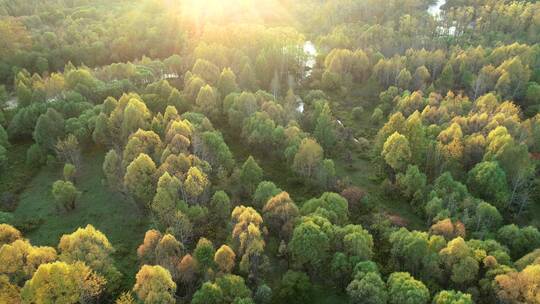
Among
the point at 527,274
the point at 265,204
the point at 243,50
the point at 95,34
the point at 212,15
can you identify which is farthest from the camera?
the point at 212,15

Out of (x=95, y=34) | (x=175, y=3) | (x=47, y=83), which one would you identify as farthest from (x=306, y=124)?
(x=175, y=3)

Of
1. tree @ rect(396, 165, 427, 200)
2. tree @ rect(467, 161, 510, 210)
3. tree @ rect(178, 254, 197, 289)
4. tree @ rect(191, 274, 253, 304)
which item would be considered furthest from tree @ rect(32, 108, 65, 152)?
tree @ rect(467, 161, 510, 210)

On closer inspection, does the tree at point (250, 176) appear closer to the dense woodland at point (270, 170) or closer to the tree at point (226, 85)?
the dense woodland at point (270, 170)

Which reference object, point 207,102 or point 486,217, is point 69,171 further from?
point 486,217

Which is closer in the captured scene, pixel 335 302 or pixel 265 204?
pixel 335 302

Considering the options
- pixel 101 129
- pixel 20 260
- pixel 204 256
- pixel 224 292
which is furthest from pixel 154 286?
pixel 101 129

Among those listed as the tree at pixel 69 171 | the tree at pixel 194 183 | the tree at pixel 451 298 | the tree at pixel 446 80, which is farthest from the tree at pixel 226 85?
the tree at pixel 451 298

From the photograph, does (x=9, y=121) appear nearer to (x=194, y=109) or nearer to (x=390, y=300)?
(x=194, y=109)
